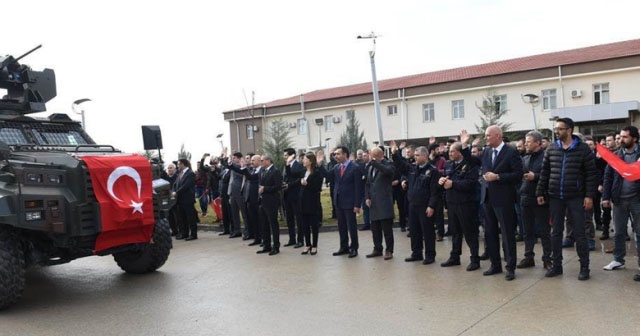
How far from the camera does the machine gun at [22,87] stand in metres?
8.75

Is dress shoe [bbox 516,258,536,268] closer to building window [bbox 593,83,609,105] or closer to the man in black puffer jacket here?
the man in black puffer jacket

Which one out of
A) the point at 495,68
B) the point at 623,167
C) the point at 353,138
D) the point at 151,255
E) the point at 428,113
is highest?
the point at 495,68

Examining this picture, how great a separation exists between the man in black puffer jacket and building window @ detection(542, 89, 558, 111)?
98.5ft

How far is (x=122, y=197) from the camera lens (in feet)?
22.1

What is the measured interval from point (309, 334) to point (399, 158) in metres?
4.04

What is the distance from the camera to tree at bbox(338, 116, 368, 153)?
3816cm

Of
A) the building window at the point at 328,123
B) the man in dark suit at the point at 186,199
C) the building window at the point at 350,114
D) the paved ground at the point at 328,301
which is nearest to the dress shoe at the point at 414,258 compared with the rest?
the paved ground at the point at 328,301

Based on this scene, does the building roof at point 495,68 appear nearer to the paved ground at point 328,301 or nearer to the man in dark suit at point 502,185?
the man in dark suit at point 502,185

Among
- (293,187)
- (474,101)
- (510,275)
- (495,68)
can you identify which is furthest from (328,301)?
(495,68)

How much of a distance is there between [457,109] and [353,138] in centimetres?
764

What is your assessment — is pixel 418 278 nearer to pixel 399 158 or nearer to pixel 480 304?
pixel 480 304

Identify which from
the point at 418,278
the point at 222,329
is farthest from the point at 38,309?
the point at 418,278

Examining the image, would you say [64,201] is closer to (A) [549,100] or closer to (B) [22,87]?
(B) [22,87]

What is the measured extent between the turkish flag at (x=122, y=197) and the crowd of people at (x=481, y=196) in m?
3.00
